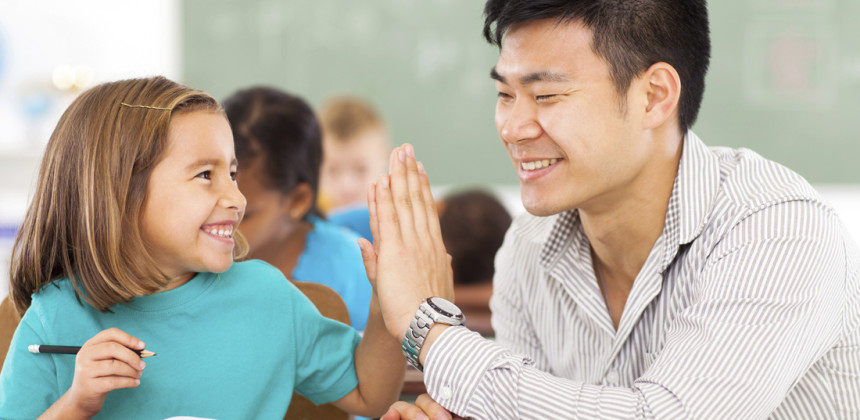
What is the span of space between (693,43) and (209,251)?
89 centimetres

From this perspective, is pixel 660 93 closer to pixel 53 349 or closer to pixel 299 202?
pixel 299 202

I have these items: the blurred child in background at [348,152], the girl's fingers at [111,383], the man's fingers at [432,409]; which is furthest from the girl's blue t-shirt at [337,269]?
the blurred child in background at [348,152]

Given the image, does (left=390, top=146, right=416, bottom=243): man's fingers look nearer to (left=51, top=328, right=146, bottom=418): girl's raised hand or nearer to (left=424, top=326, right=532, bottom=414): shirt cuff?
(left=424, top=326, right=532, bottom=414): shirt cuff

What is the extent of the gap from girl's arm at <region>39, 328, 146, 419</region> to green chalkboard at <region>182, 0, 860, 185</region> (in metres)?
3.56

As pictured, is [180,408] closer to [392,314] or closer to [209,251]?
[209,251]

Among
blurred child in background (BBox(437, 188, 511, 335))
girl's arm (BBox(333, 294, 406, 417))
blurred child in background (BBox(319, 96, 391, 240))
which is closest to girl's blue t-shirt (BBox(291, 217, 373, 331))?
girl's arm (BBox(333, 294, 406, 417))

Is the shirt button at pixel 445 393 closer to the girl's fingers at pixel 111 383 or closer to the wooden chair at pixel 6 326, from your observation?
the girl's fingers at pixel 111 383

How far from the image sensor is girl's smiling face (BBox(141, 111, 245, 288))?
3.86 ft

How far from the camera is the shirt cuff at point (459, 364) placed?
1.18m

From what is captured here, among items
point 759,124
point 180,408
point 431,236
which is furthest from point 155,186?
point 759,124

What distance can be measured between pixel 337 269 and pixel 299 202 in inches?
A: 7.6

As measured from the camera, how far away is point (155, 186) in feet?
3.87

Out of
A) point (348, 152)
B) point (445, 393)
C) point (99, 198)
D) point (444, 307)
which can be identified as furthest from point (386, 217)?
point (348, 152)

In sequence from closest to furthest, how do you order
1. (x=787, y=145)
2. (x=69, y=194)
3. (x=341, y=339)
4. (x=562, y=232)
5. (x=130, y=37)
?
(x=69, y=194) → (x=341, y=339) → (x=562, y=232) → (x=787, y=145) → (x=130, y=37)
